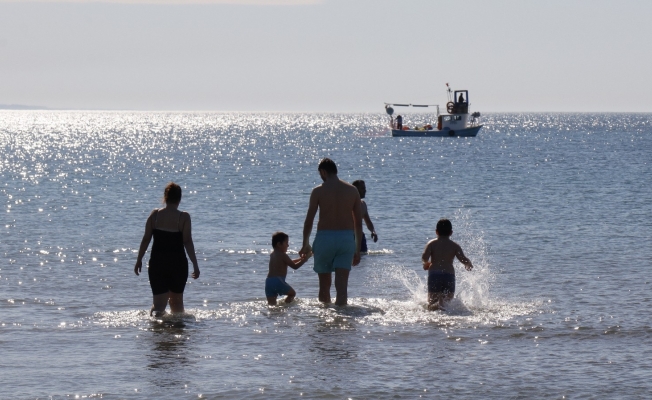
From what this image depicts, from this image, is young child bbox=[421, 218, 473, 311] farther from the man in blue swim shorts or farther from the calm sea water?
the man in blue swim shorts

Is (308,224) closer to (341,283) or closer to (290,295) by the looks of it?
(341,283)

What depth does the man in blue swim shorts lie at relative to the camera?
10.4 meters

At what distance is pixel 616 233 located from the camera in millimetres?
20906

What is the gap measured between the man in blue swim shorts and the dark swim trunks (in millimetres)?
1392

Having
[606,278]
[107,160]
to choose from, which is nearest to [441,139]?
[107,160]

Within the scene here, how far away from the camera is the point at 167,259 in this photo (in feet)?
31.9

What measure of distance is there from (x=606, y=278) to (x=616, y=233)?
7.43 metres

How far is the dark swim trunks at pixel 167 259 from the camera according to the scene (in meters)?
9.73

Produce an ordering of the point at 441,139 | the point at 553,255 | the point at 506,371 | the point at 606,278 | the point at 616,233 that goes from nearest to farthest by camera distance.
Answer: the point at 506,371 < the point at 606,278 < the point at 553,255 < the point at 616,233 < the point at 441,139

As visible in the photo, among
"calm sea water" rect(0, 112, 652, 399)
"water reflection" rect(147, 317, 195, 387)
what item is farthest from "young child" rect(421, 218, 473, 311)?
"water reflection" rect(147, 317, 195, 387)

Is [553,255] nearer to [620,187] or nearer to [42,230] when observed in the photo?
[42,230]

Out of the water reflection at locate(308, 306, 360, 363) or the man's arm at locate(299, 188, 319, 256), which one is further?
the man's arm at locate(299, 188, 319, 256)

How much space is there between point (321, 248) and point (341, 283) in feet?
1.62

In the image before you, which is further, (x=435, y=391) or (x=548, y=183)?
(x=548, y=183)
